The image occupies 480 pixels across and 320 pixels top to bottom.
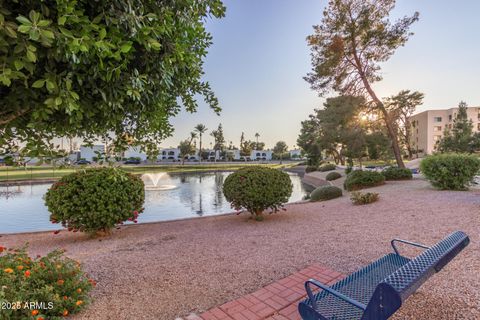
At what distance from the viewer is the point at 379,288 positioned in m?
1.36

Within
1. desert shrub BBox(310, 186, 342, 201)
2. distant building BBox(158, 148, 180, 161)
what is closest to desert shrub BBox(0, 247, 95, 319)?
desert shrub BBox(310, 186, 342, 201)

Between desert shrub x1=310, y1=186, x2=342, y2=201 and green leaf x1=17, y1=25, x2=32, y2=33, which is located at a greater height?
green leaf x1=17, y1=25, x2=32, y2=33

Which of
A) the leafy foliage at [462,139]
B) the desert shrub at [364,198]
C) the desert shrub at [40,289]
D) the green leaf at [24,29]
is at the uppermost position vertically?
the leafy foliage at [462,139]

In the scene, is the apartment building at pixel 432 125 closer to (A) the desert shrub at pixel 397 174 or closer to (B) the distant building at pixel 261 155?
(A) the desert shrub at pixel 397 174

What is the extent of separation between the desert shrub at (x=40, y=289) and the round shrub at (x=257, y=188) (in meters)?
3.62

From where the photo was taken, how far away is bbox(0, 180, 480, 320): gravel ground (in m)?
2.43

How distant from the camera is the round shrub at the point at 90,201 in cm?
460

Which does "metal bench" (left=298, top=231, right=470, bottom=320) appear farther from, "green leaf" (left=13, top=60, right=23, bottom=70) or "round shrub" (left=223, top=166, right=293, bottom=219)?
"round shrub" (left=223, top=166, right=293, bottom=219)

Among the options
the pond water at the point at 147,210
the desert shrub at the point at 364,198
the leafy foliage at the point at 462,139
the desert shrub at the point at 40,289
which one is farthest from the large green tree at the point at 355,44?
the leafy foliage at the point at 462,139

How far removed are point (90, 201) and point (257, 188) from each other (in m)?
3.45

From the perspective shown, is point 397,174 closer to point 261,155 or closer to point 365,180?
point 365,180

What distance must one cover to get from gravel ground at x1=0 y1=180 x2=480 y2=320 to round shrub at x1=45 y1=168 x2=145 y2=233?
47 cm

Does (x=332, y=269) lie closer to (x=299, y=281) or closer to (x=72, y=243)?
(x=299, y=281)

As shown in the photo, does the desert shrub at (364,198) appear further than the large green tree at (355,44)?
No
